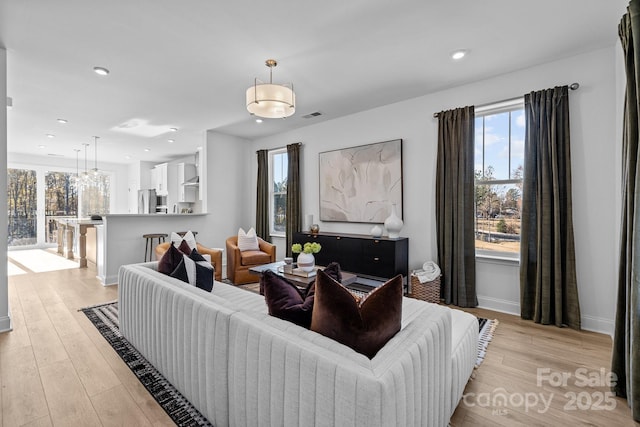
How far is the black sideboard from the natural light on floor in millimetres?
5113

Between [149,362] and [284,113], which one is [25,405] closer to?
[149,362]

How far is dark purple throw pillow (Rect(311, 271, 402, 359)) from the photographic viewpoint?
49.1 inches

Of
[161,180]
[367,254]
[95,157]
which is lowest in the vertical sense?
[367,254]

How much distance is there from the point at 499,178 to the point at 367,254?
187 centimetres

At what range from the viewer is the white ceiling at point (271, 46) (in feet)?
7.61

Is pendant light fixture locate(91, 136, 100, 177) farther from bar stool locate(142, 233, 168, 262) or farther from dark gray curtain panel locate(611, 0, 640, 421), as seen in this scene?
dark gray curtain panel locate(611, 0, 640, 421)

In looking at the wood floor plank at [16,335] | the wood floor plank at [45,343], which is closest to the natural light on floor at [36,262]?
the wood floor plank at [16,335]

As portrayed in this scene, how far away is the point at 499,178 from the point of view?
3.59 metres

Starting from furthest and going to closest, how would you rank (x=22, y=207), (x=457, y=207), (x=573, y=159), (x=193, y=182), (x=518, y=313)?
(x=22, y=207)
(x=193, y=182)
(x=457, y=207)
(x=518, y=313)
(x=573, y=159)

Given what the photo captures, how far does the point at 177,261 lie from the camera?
2.57 metres

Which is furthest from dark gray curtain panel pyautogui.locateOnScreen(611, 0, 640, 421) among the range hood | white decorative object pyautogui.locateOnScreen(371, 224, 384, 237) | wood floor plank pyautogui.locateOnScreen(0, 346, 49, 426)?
the range hood

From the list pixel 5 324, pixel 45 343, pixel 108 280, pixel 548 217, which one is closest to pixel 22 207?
pixel 108 280

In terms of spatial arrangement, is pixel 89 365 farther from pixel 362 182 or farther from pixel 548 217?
pixel 548 217

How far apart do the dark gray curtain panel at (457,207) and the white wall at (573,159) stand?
0.17 m
